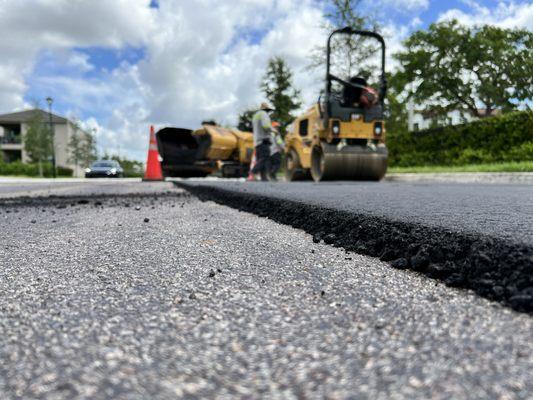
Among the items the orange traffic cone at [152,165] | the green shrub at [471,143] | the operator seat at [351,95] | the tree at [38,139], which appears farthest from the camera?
the tree at [38,139]

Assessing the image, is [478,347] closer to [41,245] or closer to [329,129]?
[41,245]

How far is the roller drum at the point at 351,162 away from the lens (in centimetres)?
1072

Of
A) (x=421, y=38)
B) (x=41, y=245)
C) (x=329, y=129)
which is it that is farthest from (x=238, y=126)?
(x=41, y=245)

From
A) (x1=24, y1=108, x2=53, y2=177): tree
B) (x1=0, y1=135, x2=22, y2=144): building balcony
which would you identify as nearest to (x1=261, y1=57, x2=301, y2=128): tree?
(x1=24, y1=108, x2=53, y2=177): tree

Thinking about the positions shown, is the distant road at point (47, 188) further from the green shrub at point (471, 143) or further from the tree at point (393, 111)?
the tree at point (393, 111)

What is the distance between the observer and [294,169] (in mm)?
13062

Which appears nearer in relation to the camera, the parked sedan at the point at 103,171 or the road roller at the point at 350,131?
the road roller at the point at 350,131

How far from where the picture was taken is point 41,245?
2705 mm

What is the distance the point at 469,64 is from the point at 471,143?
44.5ft

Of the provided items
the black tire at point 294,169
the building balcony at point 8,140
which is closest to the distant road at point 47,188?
the black tire at point 294,169

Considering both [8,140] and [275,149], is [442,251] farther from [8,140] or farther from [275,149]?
[8,140]

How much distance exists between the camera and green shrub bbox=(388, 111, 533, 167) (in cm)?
1588

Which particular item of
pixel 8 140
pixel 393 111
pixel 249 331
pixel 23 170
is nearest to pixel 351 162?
pixel 249 331

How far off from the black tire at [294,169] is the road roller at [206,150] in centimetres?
550
